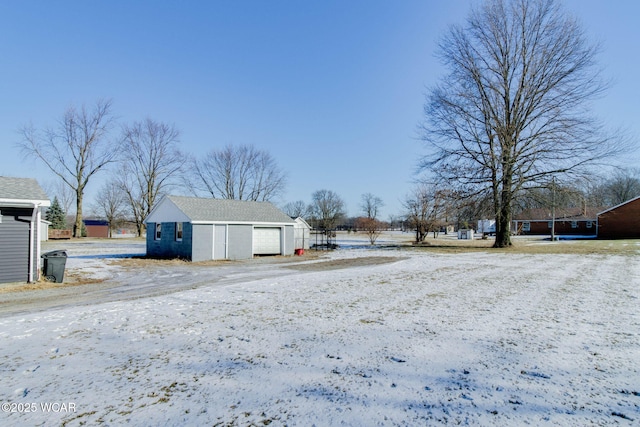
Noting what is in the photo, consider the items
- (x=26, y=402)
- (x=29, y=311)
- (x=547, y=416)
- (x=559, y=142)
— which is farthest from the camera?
(x=559, y=142)

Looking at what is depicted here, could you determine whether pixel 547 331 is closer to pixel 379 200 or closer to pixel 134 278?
pixel 134 278

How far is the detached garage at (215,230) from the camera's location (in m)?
18.1

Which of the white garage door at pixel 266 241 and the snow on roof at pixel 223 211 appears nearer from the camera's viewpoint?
the snow on roof at pixel 223 211

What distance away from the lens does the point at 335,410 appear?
10.0 ft

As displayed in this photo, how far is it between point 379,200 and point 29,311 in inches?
3464

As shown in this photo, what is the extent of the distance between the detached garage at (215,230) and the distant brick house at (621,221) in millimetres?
41579

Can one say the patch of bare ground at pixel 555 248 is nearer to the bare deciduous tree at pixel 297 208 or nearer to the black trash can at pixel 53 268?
the black trash can at pixel 53 268

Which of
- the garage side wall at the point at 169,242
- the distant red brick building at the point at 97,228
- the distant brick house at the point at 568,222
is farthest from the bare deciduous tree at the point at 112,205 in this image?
the distant brick house at the point at 568,222

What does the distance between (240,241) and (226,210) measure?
219 cm

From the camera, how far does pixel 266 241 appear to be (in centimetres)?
2133

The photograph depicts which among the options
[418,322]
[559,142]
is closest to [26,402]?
[418,322]

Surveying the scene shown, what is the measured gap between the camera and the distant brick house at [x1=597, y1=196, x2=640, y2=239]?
39.3 meters

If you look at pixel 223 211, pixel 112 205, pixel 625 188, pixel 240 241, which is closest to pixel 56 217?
pixel 112 205

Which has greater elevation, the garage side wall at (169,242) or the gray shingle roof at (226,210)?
the gray shingle roof at (226,210)
